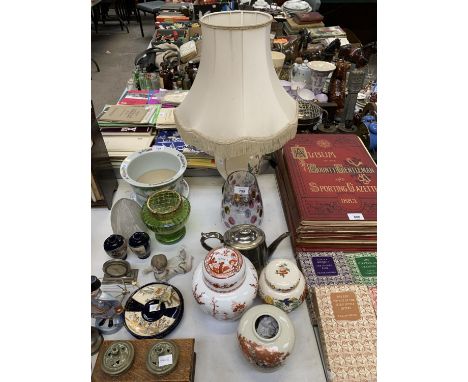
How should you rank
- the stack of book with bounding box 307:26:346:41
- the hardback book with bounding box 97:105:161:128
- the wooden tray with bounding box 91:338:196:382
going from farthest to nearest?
the stack of book with bounding box 307:26:346:41, the hardback book with bounding box 97:105:161:128, the wooden tray with bounding box 91:338:196:382

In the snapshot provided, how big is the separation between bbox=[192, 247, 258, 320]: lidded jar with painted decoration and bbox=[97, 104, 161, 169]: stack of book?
69 cm

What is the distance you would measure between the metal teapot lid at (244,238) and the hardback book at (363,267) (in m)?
0.28

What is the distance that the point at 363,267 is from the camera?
0.98 m

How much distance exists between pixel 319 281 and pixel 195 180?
636mm

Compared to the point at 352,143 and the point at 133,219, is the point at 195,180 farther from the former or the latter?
the point at 352,143

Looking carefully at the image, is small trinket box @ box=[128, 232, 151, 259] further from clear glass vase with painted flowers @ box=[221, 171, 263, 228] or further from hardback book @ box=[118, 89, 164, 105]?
hardback book @ box=[118, 89, 164, 105]

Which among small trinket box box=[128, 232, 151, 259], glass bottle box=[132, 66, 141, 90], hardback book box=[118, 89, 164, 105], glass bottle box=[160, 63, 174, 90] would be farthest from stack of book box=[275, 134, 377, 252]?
glass bottle box=[132, 66, 141, 90]

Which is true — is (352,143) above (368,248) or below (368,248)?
above

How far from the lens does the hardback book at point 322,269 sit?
94 centimetres

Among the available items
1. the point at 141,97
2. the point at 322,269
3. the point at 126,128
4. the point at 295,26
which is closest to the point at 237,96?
the point at 322,269

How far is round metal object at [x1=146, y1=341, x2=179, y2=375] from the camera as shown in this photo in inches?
27.8

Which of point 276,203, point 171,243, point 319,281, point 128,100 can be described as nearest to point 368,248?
point 319,281

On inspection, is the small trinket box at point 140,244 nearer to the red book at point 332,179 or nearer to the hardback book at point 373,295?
the red book at point 332,179

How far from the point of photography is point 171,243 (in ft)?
3.60
